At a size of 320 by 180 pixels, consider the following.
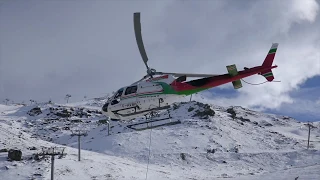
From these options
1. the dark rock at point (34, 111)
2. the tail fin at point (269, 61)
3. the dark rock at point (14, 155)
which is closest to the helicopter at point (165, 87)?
the tail fin at point (269, 61)

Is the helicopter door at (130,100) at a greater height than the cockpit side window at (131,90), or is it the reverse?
the cockpit side window at (131,90)

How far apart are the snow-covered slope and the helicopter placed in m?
23.6

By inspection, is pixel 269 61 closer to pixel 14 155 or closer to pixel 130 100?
pixel 130 100

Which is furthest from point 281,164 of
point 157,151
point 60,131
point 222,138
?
point 60,131

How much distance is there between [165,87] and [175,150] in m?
43.4

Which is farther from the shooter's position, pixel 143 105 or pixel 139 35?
pixel 143 105

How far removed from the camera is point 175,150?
64.4 metres

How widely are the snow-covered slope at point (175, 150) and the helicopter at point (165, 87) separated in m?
23.6

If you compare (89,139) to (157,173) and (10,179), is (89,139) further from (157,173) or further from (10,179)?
(10,179)

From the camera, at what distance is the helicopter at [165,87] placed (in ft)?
72.0

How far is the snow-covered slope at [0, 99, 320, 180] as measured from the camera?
46.2 m

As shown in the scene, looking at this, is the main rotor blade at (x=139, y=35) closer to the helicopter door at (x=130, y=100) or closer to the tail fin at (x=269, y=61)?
the helicopter door at (x=130, y=100)

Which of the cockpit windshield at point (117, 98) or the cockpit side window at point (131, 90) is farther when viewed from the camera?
the cockpit windshield at point (117, 98)

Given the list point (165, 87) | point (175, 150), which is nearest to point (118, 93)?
point (165, 87)
